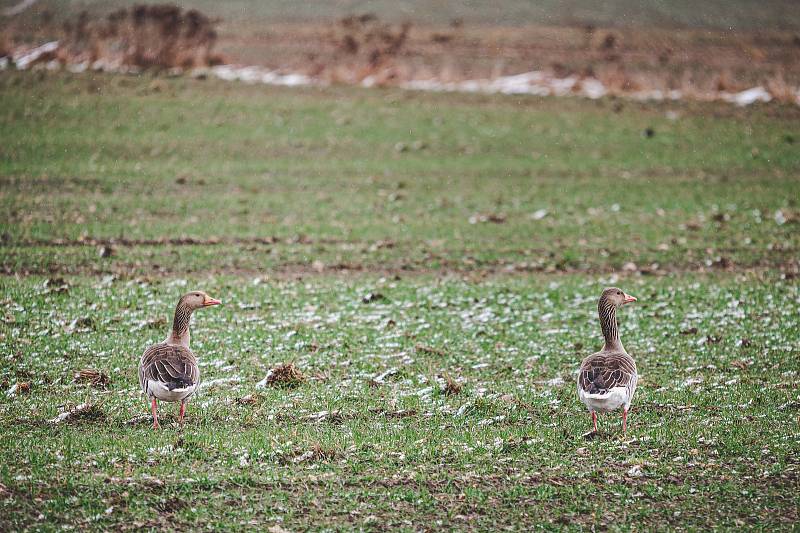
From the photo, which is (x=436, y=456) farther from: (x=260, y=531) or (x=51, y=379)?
(x=51, y=379)

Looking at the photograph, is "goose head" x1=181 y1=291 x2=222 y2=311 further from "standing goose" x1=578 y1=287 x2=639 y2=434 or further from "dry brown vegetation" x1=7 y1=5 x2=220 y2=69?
"dry brown vegetation" x1=7 y1=5 x2=220 y2=69

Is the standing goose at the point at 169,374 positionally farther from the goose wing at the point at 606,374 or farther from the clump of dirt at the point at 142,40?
the clump of dirt at the point at 142,40

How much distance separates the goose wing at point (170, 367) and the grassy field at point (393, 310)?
624 mm

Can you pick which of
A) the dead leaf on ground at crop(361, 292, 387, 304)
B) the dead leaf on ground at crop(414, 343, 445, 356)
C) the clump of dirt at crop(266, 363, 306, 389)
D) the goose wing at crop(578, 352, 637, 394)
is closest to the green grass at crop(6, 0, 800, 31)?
the dead leaf on ground at crop(361, 292, 387, 304)

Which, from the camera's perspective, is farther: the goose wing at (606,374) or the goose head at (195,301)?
the goose head at (195,301)

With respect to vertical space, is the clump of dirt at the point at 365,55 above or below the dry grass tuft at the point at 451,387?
below

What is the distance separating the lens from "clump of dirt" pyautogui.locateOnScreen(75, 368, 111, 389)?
12.1 m

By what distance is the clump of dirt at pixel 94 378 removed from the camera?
39.9 ft

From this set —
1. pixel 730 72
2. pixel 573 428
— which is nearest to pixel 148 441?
Result: pixel 573 428

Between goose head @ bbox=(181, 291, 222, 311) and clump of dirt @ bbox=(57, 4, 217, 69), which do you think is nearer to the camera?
goose head @ bbox=(181, 291, 222, 311)

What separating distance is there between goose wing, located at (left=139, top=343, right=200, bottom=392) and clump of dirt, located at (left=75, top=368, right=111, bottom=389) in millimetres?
1541

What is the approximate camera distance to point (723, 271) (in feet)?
63.3

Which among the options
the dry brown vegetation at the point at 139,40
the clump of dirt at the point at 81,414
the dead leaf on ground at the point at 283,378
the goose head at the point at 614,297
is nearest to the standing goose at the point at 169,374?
the clump of dirt at the point at 81,414

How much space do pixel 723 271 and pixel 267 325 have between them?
9.51 m
